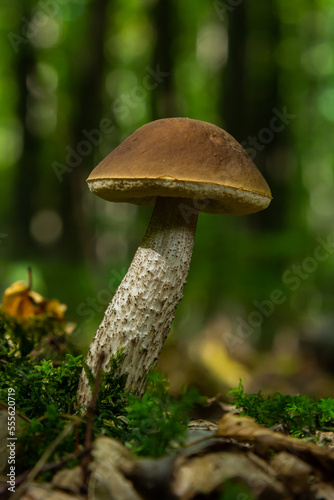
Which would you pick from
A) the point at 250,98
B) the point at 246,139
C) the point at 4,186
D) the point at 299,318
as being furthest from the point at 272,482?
the point at 4,186

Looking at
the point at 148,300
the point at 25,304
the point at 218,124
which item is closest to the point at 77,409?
the point at 148,300

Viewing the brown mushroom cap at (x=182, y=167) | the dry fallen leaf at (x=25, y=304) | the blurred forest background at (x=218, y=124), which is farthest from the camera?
the blurred forest background at (x=218, y=124)

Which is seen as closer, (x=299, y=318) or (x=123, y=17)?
(x=299, y=318)

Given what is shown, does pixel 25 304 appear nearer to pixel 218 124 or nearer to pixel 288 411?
pixel 288 411

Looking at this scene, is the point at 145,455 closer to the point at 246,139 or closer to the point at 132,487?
the point at 132,487

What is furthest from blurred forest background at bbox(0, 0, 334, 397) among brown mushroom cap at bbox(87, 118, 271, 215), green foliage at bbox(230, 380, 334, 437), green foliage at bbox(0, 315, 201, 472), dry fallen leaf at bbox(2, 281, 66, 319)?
brown mushroom cap at bbox(87, 118, 271, 215)

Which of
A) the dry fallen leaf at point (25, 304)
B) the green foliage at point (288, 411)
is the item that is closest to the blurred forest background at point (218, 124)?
the dry fallen leaf at point (25, 304)

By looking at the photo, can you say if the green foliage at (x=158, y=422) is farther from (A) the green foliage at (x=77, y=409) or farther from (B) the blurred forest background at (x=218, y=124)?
(B) the blurred forest background at (x=218, y=124)
